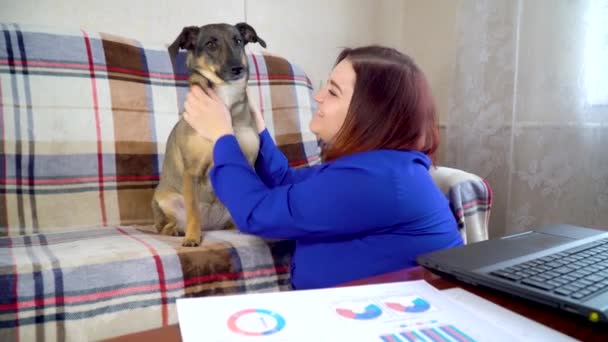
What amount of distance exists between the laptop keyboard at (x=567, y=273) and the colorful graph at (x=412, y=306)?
0.44 ft

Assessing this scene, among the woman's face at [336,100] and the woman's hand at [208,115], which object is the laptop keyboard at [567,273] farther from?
the woman's hand at [208,115]

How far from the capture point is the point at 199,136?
119 centimetres

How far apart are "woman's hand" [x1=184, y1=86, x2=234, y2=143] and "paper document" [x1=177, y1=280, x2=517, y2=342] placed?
0.60m

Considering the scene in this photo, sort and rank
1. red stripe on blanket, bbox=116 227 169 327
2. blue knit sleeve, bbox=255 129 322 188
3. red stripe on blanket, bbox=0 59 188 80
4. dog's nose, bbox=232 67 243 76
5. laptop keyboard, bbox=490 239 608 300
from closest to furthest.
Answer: laptop keyboard, bbox=490 239 608 300, red stripe on blanket, bbox=116 227 169 327, dog's nose, bbox=232 67 243 76, blue knit sleeve, bbox=255 129 322 188, red stripe on blanket, bbox=0 59 188 80

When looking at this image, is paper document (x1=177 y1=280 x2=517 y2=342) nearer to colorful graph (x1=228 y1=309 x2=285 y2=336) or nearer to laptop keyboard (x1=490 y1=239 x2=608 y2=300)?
colorful graph (x1=228 y1=309 x2=285 y2=336)

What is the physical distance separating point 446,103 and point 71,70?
1.78 m

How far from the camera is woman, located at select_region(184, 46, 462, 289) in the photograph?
775mm

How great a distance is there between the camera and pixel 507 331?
44 cm

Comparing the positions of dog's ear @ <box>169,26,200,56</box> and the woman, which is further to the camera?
dog's ear @ <box>169,26,200,56</box>

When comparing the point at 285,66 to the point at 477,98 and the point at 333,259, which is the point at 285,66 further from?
the point at 333,259

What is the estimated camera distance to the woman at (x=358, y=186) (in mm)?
775

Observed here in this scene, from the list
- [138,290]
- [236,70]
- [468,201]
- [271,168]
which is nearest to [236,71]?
[236,70]

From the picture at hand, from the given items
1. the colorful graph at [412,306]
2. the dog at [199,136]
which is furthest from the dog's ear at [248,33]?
the colorful graph at [412,306]

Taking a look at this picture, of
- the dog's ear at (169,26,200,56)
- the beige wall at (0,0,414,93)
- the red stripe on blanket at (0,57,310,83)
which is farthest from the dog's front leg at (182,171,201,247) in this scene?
the beige wall at (0,0,414,93)
